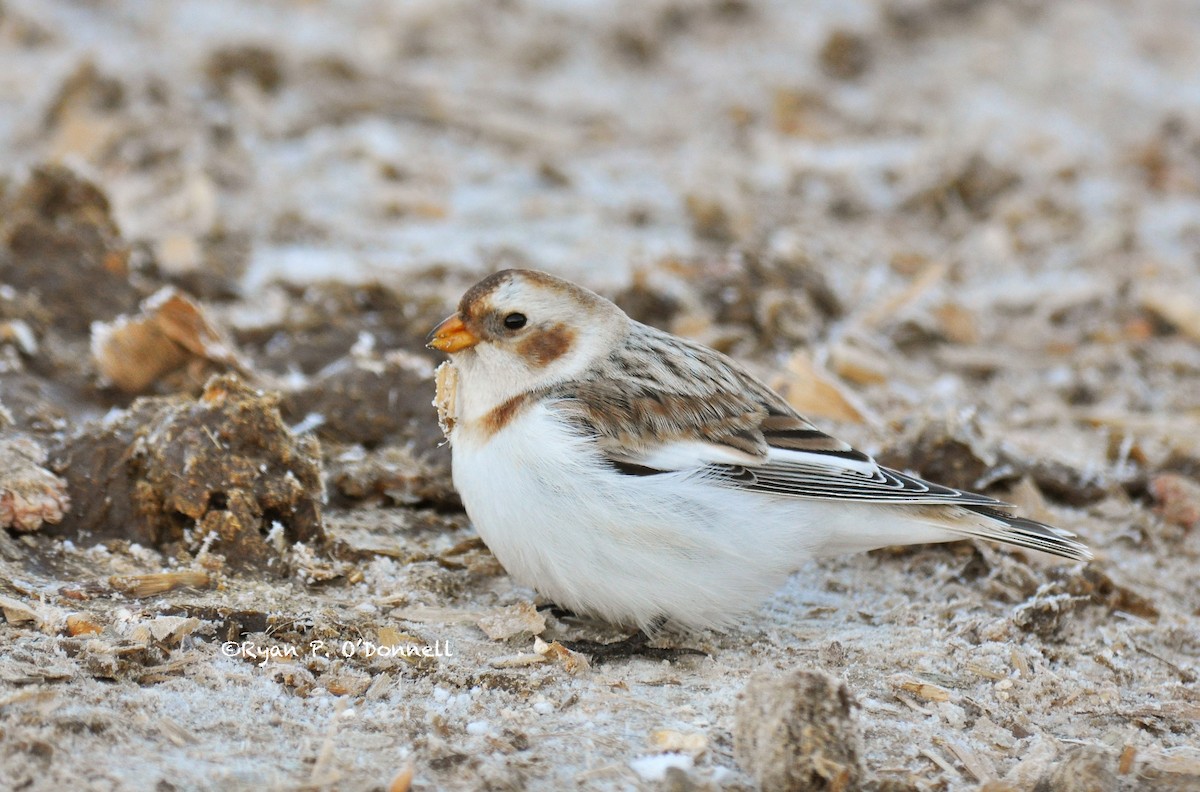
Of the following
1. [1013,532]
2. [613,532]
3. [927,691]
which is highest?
[613,532]

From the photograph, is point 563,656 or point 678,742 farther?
point 563,656

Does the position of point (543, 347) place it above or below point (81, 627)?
above

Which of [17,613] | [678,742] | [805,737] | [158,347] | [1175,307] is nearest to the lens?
[805,737]

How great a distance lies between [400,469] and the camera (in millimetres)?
3564

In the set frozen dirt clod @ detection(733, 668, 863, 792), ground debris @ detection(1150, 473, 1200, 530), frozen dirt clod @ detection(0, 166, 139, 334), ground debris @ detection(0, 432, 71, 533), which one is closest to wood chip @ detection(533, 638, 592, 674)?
frozen dirt clod @ detection(733, 668, 863, 792)

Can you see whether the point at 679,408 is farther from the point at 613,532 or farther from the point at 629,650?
the point at 629,650

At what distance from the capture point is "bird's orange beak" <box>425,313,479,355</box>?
10.5 feet

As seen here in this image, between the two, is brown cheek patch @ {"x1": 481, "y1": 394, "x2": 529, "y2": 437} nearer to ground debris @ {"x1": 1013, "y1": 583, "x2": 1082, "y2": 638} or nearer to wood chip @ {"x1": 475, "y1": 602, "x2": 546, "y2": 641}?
wood chip @ {"x1": 475, "y1": 602, "x2": 546, "y2": 641}

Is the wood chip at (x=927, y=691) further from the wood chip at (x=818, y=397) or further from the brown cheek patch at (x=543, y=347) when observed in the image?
the wood chip at (x=818, y=397)

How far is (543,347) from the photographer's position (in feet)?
10.5

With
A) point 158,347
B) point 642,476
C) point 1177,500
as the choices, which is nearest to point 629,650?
point 642,476

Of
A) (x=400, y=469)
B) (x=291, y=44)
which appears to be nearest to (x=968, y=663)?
(x=400, y=469)

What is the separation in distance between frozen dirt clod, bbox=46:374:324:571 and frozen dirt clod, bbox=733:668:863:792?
1.36m

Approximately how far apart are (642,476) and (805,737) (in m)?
0.89
